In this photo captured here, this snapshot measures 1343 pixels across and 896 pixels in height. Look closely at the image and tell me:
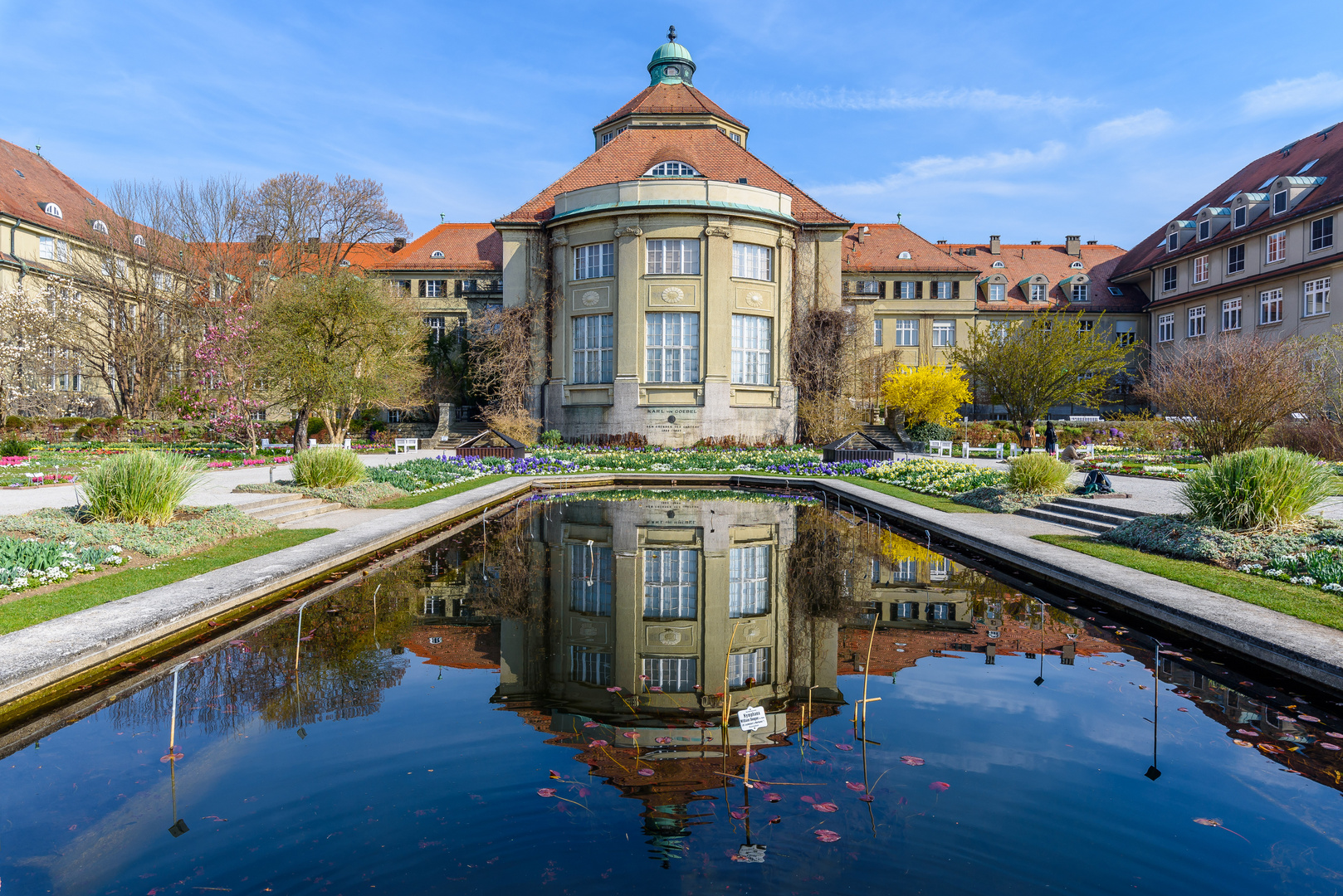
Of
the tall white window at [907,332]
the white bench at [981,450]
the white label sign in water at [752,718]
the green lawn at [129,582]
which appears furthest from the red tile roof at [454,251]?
the white label sign in water at [752,718]

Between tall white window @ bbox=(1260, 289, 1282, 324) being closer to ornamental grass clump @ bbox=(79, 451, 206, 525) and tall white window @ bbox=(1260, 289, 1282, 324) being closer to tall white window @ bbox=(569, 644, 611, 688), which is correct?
tall white window @ bbox=(569, 644, 611, 688)

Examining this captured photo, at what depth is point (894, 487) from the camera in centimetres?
1967

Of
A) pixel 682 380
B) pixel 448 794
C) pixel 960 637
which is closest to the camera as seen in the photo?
pixel 448 794

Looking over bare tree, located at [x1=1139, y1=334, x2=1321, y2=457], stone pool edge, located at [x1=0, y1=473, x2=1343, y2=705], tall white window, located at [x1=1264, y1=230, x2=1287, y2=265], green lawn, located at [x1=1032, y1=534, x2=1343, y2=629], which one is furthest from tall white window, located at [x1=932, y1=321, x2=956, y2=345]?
green lawn, located at [x1=1032, y1=534, x2=1343, y2=629]

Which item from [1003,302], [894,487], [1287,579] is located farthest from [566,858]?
[1003,302]

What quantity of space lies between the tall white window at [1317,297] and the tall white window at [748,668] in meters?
Answer: 39.4

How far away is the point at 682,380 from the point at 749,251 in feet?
21.7

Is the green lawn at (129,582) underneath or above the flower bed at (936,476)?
underneath

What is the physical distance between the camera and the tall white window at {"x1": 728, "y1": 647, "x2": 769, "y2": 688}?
583 cm

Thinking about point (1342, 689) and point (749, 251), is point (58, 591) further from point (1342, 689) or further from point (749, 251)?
point (749, 251)

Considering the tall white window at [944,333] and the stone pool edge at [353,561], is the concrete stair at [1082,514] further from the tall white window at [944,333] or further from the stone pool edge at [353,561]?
the tall white window at [944,333]

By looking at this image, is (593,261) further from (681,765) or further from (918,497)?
(681,765)

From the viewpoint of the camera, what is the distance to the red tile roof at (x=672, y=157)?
3488 cm

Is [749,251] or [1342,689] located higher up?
[749,251]
